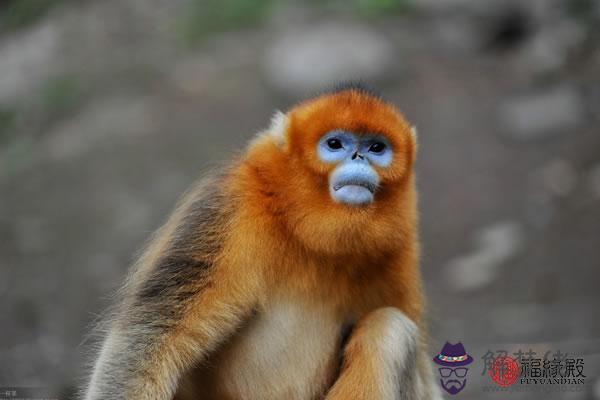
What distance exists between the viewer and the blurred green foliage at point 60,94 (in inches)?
492

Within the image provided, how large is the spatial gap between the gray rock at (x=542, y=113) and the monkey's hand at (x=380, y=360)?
23.9ft

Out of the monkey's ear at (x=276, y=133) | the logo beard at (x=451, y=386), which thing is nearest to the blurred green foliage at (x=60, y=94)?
the logo beard at (x=451, y=386)

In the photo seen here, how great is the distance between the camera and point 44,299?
9.51m

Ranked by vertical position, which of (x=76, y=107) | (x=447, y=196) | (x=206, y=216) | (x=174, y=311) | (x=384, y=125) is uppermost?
(x=76, y=107)

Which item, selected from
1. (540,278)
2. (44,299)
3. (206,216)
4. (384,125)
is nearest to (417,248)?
(384,125)

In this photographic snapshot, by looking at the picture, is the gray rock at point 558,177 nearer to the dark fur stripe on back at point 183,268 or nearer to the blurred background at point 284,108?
the blurred background at point 284,108

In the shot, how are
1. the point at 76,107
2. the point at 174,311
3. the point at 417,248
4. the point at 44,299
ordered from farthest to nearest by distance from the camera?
the point at 76,107
the point at 44,299
the point at 417,248
the point at 174,311

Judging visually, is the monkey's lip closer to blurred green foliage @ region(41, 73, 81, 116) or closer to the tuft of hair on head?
the tuft of hair on head

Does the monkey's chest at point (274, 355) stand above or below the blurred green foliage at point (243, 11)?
below

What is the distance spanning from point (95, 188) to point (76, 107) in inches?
73.4

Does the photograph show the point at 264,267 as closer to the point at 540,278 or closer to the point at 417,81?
the point at 540,278

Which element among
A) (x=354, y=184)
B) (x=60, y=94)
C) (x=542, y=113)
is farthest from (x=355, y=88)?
(x=60, y=94)

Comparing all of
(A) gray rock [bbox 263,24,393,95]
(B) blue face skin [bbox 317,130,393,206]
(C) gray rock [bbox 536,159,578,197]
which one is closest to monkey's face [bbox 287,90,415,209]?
(B) blue face skin [bbox 317,130,393,206]

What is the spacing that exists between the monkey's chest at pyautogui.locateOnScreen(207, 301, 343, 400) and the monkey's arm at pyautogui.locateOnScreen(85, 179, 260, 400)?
18cm
